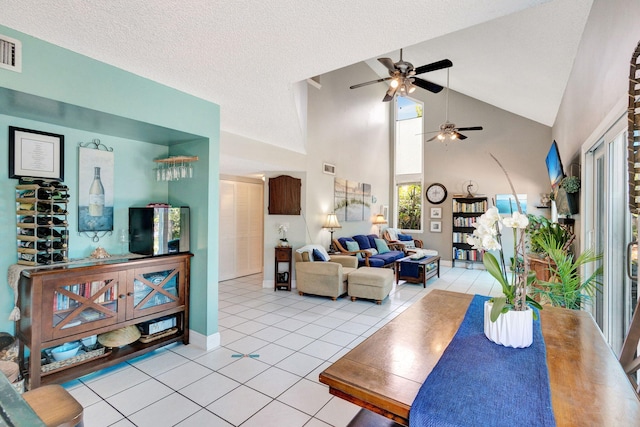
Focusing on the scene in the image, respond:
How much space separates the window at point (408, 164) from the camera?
8.84 metres

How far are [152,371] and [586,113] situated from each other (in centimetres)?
456

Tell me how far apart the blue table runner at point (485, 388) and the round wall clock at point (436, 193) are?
291 inches

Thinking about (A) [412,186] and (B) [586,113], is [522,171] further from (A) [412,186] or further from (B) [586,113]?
(B) [586,113]

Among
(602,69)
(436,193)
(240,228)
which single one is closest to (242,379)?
(602,69)

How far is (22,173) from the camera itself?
2.38 metres

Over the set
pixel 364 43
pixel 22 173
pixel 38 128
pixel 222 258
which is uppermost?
pixel 364 43

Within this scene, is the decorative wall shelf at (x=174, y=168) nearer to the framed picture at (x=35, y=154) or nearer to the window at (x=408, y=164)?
the framed picture at (x=35, y=154)

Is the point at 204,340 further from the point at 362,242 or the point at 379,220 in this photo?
the point at 379,220

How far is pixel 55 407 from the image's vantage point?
1103mm

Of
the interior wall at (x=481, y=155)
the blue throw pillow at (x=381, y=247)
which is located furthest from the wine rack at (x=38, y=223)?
the interior wall at (x=481, y=155)

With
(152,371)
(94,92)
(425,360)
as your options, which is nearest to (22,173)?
(94,92)

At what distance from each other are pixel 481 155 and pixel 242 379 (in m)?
7.58

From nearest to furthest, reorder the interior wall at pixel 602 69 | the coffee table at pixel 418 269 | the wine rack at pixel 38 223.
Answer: the interior wall at pixel 602 69
the wine rack at pixel 38 223
the coffee table at pixel 418 269

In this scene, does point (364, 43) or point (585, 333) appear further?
point (364, 43)
